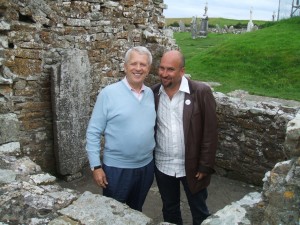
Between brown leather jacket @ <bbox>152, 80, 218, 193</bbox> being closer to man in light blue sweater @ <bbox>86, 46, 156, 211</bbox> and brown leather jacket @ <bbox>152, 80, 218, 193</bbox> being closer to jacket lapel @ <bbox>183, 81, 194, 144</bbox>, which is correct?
jacket lapel @ <bbox>183, 81, 194, 144</bbox>

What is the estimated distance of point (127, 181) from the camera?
11.6 ft

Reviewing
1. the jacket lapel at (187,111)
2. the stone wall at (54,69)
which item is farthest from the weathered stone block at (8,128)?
the jacket lapel at (187,111)

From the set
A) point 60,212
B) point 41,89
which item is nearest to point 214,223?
point 60,212

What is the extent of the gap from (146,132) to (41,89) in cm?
261

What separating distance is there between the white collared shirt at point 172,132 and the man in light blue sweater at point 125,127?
5.4 inches

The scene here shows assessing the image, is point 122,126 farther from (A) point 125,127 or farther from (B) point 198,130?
(B) point 198,130

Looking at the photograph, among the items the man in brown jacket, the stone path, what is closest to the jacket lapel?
the man in brown jacket

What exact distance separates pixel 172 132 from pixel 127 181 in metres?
0.63

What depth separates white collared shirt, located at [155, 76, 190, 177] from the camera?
3.56m

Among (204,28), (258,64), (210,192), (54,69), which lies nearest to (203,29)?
(204,28)

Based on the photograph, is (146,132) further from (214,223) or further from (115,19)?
(115,19)

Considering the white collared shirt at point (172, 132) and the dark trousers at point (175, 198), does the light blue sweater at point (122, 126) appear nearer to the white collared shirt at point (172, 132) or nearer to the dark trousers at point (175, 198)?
the white collared shirt at point (172, 132)

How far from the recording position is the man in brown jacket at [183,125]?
11.5 feet

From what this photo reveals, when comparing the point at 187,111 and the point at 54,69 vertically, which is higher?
the point at 54,69
